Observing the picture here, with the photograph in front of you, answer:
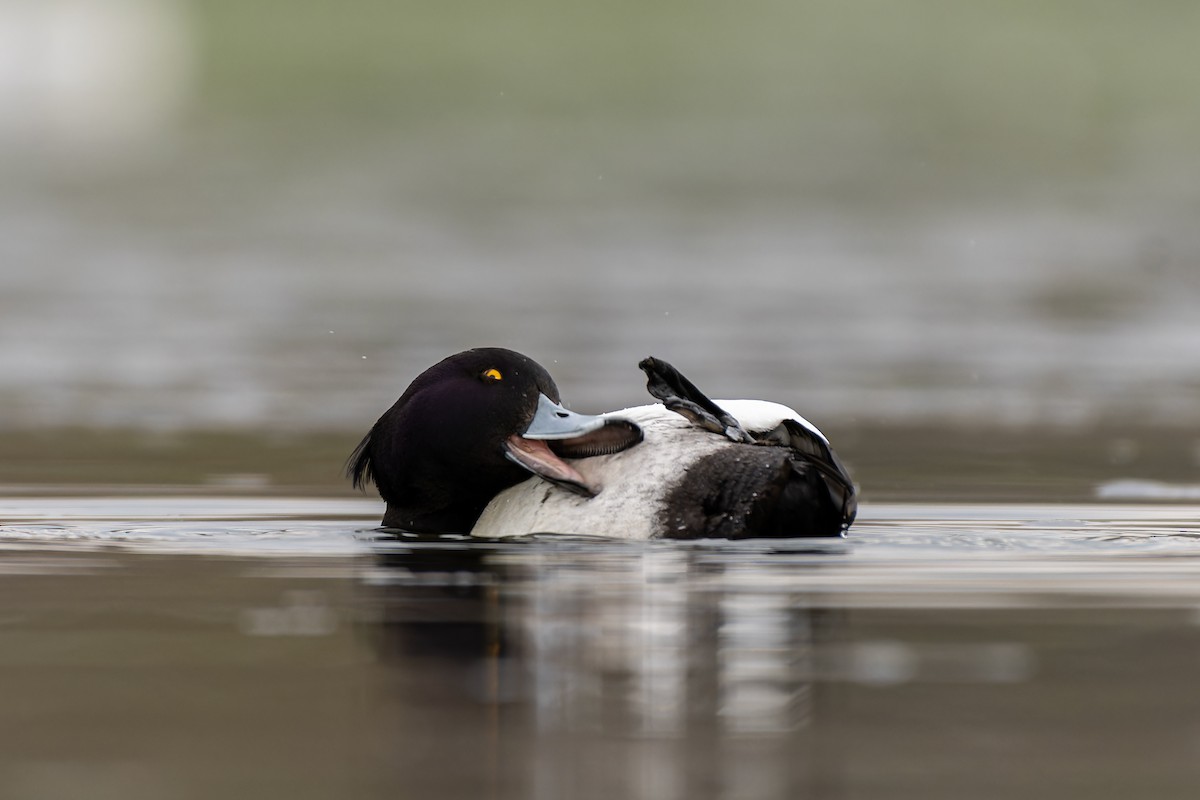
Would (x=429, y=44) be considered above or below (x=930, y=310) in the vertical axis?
above

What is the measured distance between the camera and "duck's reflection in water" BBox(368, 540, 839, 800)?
389 cm

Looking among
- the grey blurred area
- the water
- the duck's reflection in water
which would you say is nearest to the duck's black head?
the water

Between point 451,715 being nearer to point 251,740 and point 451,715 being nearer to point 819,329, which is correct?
point 251,740

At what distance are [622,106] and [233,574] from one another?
28.6 metres

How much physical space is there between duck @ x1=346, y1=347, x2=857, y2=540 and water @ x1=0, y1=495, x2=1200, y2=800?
0.39 feet

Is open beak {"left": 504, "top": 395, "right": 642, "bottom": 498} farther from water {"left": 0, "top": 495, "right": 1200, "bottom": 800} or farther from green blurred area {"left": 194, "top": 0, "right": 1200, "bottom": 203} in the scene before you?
green blurred area {"left": 194, "top": 0, "right": 1200, "bottom": 203}

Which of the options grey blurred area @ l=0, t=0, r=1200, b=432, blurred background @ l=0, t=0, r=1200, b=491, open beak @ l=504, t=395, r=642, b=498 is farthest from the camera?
grey blurred area @ l=0, t=0, r=1200, b=432

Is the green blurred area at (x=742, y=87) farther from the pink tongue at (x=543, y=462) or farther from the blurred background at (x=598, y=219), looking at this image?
the pink tongue at (x=543, y=462)

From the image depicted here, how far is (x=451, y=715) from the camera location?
4.32 meters

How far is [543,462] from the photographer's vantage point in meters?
7.13

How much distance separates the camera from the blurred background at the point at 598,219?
14.0m

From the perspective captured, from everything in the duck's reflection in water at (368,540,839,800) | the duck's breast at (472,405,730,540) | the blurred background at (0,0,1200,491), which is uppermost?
the blurred background at (0,0,1200,491)

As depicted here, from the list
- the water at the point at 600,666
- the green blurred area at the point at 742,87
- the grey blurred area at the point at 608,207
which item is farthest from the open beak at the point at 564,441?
the green blurred area at the point at 742,87

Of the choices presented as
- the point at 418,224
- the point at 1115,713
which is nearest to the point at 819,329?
the point at 418,224
